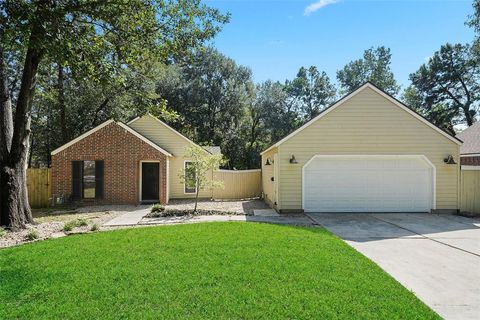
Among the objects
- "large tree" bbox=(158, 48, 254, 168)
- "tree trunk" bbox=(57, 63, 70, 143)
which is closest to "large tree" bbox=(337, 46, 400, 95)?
"large tree" bbox=(158, 48, 254, 168)

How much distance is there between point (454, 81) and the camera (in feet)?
102

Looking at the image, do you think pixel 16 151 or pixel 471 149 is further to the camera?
pixel 471 149

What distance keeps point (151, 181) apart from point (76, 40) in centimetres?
1048

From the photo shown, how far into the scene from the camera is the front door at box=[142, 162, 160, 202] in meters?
18.0

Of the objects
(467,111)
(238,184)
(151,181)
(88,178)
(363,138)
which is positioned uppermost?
(467,111)

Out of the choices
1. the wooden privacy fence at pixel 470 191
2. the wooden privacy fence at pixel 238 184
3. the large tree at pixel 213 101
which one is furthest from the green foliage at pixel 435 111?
the wooden privacy fence at pixel 470 191

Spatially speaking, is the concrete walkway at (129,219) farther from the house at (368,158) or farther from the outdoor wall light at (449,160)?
the outdoor wall light at (449,160)

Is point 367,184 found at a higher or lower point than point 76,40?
lower

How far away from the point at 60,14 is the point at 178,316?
7787mm

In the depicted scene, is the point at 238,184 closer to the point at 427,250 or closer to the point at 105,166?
the point at 105,166

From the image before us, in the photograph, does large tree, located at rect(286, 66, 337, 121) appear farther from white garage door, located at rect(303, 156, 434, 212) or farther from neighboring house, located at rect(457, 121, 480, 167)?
white garage door, located at rect(303, 156, 434, 212)

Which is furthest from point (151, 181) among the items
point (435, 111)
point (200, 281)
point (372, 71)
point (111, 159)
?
point (372, 71)

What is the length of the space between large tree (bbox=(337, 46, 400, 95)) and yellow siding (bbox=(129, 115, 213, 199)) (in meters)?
A: 26.2

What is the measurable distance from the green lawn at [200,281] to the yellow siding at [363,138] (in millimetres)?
5359
